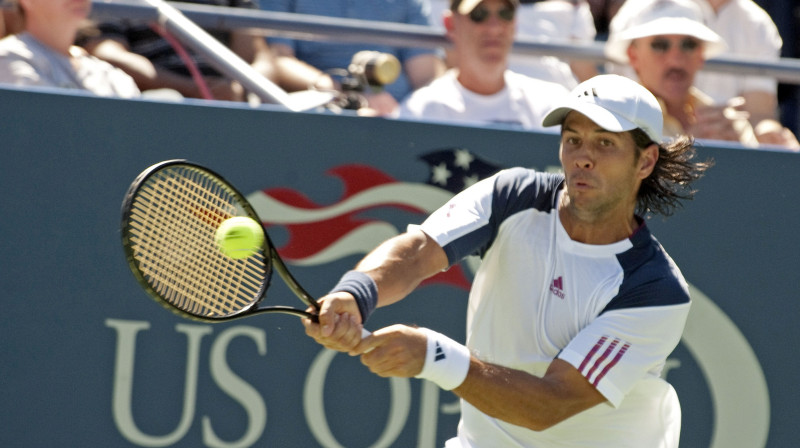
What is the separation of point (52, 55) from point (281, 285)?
1249 millimetres

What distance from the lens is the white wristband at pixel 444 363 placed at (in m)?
2.77

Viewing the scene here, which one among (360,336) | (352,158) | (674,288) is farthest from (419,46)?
(360,336)

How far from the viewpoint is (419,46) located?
521 centimetres

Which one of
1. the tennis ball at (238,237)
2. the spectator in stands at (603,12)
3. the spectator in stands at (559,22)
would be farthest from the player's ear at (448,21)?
the tennis ball at (238,237)

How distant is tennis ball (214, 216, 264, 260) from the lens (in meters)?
2.81

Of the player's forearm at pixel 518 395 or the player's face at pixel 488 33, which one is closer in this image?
the player's forearm at pixel 518 395

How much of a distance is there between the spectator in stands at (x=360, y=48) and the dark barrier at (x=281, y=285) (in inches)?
37.9

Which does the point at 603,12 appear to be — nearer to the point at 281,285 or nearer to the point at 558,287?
the point at 281,285

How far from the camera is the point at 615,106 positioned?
10.4 feet

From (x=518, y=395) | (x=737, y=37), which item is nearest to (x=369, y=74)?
(x=737, y=37)

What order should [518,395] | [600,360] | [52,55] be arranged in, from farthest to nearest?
[52,55] → [600,360] → [518,395]

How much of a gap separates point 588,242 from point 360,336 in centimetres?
93

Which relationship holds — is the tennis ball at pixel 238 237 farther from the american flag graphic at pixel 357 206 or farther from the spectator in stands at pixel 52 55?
the spectator in stands at pixel 52 55

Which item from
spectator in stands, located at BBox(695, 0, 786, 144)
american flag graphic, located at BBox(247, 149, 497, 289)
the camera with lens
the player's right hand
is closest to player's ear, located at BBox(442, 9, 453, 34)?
the camera with lens
